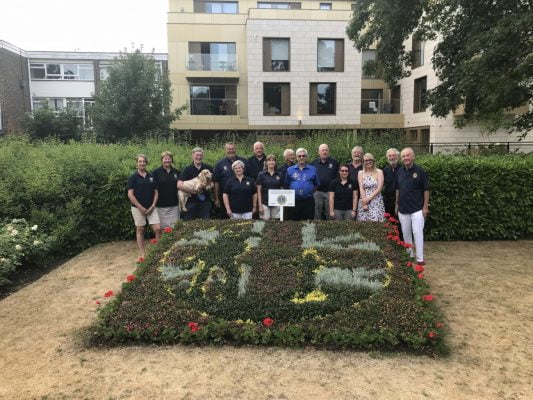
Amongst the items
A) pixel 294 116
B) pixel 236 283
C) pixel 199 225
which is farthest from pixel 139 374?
pixel 294 116

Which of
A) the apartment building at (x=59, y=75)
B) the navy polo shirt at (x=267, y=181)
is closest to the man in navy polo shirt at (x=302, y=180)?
the navy polo shirt at (x=267, y=181)

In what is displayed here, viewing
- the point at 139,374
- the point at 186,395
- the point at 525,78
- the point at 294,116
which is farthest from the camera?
the point at 294,116

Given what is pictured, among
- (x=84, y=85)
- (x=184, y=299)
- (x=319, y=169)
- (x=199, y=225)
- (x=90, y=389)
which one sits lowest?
(x=90, y=389)

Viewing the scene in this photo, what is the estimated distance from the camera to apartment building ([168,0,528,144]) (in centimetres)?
2777

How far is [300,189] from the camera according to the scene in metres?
7.01

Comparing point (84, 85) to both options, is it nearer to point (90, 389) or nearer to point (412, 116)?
point (412, 116)

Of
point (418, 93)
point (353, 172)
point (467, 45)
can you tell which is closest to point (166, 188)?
point (353, 172)

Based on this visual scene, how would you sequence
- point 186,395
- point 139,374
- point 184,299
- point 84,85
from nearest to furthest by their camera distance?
point 186,395, point 139,374, point 184,299, point 84,85

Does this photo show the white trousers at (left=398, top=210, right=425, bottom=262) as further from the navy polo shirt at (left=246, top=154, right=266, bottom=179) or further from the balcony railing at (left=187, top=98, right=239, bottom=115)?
the balcony railing at (left=187, top=98, right=239, bottom=115)

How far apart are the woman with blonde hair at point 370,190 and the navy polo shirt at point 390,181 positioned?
1.54ft

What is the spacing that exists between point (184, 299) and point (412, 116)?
26.8 meters

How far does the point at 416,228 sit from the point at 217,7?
29.3 metres

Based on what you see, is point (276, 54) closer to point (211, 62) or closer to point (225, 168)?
point (211, 62)

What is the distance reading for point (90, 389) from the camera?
3.67 metres
